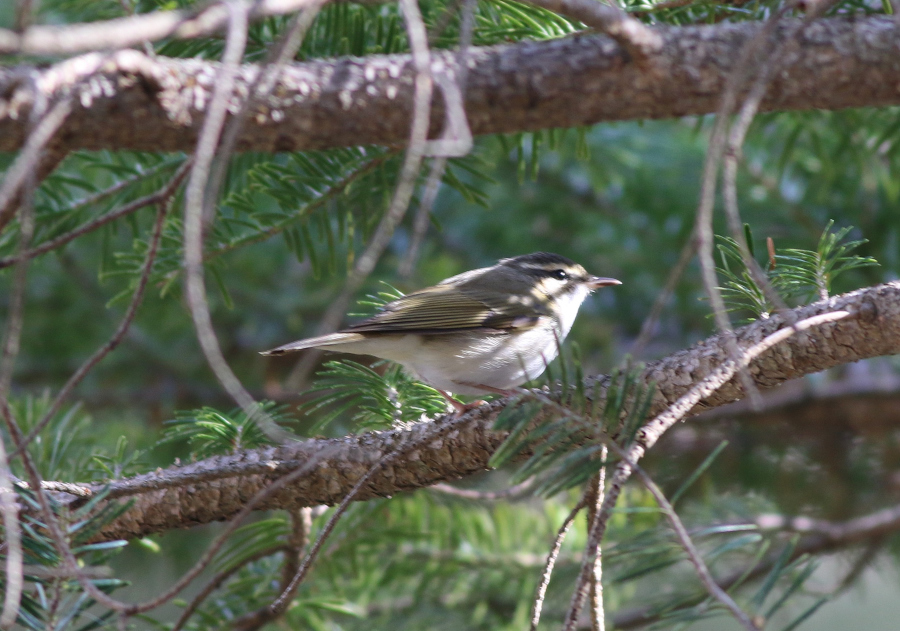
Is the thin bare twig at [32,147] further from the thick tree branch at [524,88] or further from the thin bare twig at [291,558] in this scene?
the thin bare twig at [291,558]

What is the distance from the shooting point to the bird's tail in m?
2.29

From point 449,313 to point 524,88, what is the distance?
1481 mm

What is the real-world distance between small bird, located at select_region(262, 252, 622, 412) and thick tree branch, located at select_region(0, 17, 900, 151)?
1.14m

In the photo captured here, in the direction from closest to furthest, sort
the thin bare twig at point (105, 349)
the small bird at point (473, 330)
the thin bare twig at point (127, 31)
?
the thin bare twig at point (127, 31) < the thin bare twig at point (105, 349) < the small bird at point (473, 330)

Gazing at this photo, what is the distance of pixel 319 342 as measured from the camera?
2.32 m

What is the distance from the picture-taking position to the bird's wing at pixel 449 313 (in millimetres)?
2650

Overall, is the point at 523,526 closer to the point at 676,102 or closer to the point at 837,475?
the point at 837,475

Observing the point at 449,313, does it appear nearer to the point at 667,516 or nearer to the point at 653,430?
the point at 653,430

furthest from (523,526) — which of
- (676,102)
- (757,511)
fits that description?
(676,102)

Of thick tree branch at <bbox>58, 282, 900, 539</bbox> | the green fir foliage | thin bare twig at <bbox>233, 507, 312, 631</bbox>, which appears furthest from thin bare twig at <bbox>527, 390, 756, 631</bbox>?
thin bare twig at <bbox>233, 507, 312, 631</bbox>

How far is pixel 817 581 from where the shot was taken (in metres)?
3.46

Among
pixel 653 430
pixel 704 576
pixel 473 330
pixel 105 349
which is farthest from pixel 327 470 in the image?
pixel 473 330

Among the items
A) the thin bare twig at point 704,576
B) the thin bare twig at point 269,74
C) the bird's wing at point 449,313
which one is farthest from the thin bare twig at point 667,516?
the bird's wing at point 449,313

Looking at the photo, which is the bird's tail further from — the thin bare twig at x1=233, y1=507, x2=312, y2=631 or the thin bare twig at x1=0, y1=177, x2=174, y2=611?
the thin bare twig at x1=0, y1=177, x2=174, y2=611
